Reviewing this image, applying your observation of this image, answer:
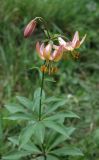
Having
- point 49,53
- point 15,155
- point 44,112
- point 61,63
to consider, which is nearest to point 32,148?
point 15,155

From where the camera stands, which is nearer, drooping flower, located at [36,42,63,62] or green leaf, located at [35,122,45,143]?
drooping flower, located at [36,42,63,62]

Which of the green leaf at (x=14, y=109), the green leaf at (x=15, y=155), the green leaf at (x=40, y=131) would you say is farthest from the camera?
the green leaf at (x=15, y=155)

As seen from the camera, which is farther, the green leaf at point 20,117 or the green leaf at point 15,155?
the green leaf at point 15,155

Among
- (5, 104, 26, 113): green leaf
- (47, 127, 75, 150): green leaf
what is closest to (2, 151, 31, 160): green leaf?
(47, 127, 75, 150): green leaf

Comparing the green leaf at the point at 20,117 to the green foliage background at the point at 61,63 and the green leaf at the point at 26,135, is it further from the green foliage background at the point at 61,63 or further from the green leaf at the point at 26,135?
the green foliage background at the point at 61,63

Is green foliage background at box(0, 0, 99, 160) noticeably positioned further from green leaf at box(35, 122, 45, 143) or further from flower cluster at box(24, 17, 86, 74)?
flower cluster at box(24, 17, 86, 74)

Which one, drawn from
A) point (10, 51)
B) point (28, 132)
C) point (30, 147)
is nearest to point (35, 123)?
point (28, 132)

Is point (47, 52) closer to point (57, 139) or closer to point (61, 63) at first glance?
point (57, 139)

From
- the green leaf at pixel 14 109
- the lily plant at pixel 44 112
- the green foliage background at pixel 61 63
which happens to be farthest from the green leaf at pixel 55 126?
the green foliage background at pixel 61 63
